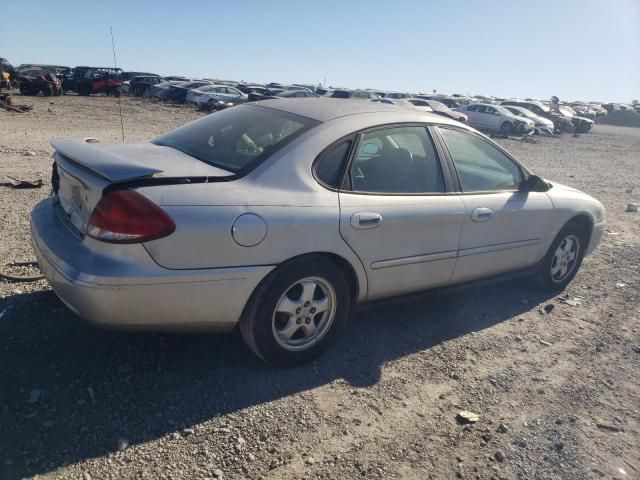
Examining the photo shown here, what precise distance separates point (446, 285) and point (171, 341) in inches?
78.9

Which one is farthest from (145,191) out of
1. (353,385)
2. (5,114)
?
(5,114)

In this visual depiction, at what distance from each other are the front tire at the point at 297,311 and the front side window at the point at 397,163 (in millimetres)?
621

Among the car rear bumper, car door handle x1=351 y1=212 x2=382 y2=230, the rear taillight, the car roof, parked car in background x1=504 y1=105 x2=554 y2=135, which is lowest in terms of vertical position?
parked car in background x1=504 y1=105 x2=554 y2=135

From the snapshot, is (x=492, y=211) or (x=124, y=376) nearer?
(x=124, y=376)

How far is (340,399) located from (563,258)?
3016 millimetres

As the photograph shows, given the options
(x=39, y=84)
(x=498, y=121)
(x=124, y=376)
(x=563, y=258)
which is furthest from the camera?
(x=39, y=84)

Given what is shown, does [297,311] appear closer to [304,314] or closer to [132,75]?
[304,314]

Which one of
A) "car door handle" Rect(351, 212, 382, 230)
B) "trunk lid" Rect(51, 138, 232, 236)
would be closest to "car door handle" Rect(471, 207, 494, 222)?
"car door handle" Rect(351, 212, 382, 230)

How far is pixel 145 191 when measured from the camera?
267cm

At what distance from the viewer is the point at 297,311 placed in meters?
3.18

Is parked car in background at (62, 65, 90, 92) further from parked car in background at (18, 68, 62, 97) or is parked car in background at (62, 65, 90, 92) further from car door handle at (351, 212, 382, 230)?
car door handle at (351, 212, 382, 230)

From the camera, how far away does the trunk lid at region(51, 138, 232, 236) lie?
2.73 metres

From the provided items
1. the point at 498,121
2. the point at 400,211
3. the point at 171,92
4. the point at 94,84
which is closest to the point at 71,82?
the point at 94,84

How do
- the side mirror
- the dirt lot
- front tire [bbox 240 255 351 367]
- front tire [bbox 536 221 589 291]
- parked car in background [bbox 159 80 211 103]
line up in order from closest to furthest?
the dirt lot → front tire [bbox 240 255 351 367] → the side mirror → front tire [bbox 536 221 589 291] → parked car in background [bbox 159 80 211 103]
